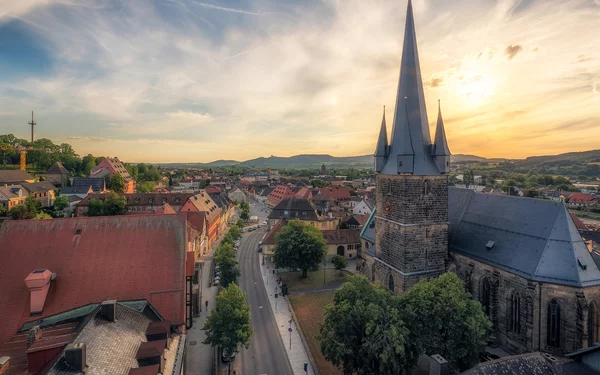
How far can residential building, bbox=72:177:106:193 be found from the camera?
90.4 metres

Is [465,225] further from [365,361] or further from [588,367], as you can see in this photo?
[365,361]

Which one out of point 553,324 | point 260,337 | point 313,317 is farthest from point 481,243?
point 260,337

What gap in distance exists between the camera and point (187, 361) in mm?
28297

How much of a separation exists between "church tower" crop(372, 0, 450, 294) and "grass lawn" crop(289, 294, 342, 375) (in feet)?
31.1

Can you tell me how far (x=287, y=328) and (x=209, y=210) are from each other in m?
48.9

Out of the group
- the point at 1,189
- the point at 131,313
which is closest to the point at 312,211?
the point at 131,313

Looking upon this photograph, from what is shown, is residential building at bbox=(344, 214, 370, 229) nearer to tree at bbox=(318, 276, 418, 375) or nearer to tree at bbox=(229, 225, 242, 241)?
tree at bbox=(229, 225, 242, 241)

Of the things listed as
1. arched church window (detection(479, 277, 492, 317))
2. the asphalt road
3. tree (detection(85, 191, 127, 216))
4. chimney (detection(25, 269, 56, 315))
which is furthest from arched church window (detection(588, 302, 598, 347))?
tree (detection(85, 191, 127, 216))

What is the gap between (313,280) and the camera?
4975cm

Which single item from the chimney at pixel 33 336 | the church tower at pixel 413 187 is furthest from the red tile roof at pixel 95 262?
the church tower at pixel 413 187

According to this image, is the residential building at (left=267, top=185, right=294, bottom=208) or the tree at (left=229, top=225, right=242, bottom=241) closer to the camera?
the tree at (left=229, top=225, right=242, bottom=241)

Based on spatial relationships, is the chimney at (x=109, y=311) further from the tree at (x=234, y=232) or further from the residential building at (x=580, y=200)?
the residential building at (x=580, y=200)

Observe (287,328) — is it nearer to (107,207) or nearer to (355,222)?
(355,222)

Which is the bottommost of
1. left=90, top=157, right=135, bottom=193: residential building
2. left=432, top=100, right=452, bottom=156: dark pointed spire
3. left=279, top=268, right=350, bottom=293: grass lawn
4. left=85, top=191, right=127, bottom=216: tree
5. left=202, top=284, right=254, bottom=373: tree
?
left=279, top=268, right=350, bottom=293: grass lawn
